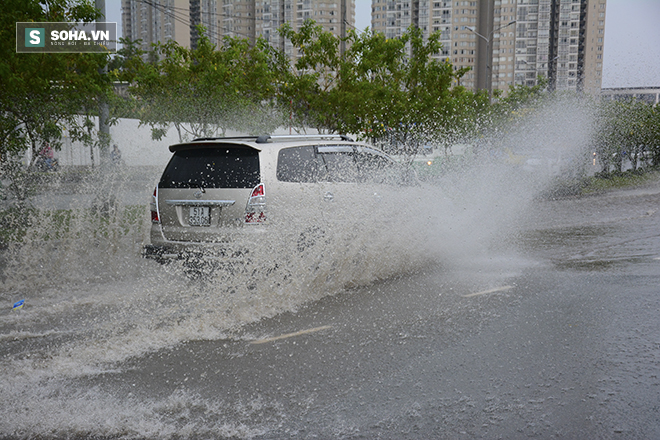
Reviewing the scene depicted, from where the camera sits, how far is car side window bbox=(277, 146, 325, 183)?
23.8ft

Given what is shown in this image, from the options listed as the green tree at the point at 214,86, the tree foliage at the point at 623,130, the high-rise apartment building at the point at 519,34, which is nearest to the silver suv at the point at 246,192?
the green tree at the point at 214,86

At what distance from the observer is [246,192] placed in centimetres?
705

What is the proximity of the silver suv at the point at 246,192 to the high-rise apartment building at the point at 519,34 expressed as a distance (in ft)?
383

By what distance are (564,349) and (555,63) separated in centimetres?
13285

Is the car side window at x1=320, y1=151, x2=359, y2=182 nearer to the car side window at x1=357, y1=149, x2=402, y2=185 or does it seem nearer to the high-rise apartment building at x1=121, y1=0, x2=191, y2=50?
the car side window at x1=357, y1=149, x2=402, y2=185

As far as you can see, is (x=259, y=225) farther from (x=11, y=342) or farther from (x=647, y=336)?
(x=647, y=336)

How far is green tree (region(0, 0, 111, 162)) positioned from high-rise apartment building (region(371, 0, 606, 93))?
11348cm

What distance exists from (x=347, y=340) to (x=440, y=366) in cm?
95

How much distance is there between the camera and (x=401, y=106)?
2481 centimetres

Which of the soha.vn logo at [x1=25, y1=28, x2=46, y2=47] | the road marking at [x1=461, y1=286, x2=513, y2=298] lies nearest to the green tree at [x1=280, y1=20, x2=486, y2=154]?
the soha.vn logo at [x1=25, y1=28, x2=46, y2=47]

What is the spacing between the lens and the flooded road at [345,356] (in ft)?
12.6

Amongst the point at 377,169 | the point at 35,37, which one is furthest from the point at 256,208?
the point at 35,37

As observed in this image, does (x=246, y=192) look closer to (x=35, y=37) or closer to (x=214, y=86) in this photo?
(x=35, y=37)

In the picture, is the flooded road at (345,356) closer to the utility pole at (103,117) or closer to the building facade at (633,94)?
the utility pole at (103,117)
